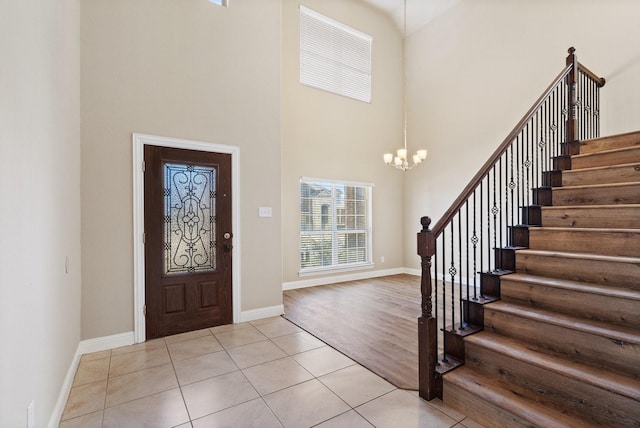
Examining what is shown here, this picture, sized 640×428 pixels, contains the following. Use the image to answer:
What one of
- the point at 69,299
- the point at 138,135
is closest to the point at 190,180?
the point at 138,135

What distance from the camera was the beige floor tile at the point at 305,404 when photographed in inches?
78.1

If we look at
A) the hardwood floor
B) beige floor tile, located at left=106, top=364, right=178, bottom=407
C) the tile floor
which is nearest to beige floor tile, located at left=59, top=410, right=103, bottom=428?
the tile floor

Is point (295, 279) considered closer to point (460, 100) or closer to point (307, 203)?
point (307, 203)

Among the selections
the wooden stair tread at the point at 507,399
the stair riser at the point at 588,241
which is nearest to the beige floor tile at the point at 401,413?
the wooden stair tread at the point at 507,399

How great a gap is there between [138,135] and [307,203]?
3.10m

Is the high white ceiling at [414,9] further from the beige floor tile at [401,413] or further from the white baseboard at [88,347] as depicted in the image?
the white baseboard at [88,347]

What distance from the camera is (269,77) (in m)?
4.03

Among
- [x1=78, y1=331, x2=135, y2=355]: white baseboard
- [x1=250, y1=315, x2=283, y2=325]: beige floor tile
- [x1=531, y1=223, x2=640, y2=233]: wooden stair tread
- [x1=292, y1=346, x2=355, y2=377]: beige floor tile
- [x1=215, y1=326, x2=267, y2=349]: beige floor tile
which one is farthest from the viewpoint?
[x1=250, y1=315, x2=283, y2=325]: beige floor tile

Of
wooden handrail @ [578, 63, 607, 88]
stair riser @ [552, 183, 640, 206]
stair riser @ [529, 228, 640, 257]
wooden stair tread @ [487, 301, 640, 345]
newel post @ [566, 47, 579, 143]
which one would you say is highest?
wooden handrail @ [578, 63, 607, 88]

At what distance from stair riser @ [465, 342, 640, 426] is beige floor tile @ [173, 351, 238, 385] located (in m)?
2.04

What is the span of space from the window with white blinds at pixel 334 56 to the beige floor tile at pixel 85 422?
17.7ft

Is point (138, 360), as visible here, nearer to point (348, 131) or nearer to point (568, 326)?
point (568, 326)

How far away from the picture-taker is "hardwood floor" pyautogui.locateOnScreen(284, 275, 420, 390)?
8.94ft

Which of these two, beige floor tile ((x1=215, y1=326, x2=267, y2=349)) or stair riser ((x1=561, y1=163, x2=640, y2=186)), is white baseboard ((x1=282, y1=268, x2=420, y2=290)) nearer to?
beige floor tile ((x1=215, y1=326, x2=267, y2=349))
